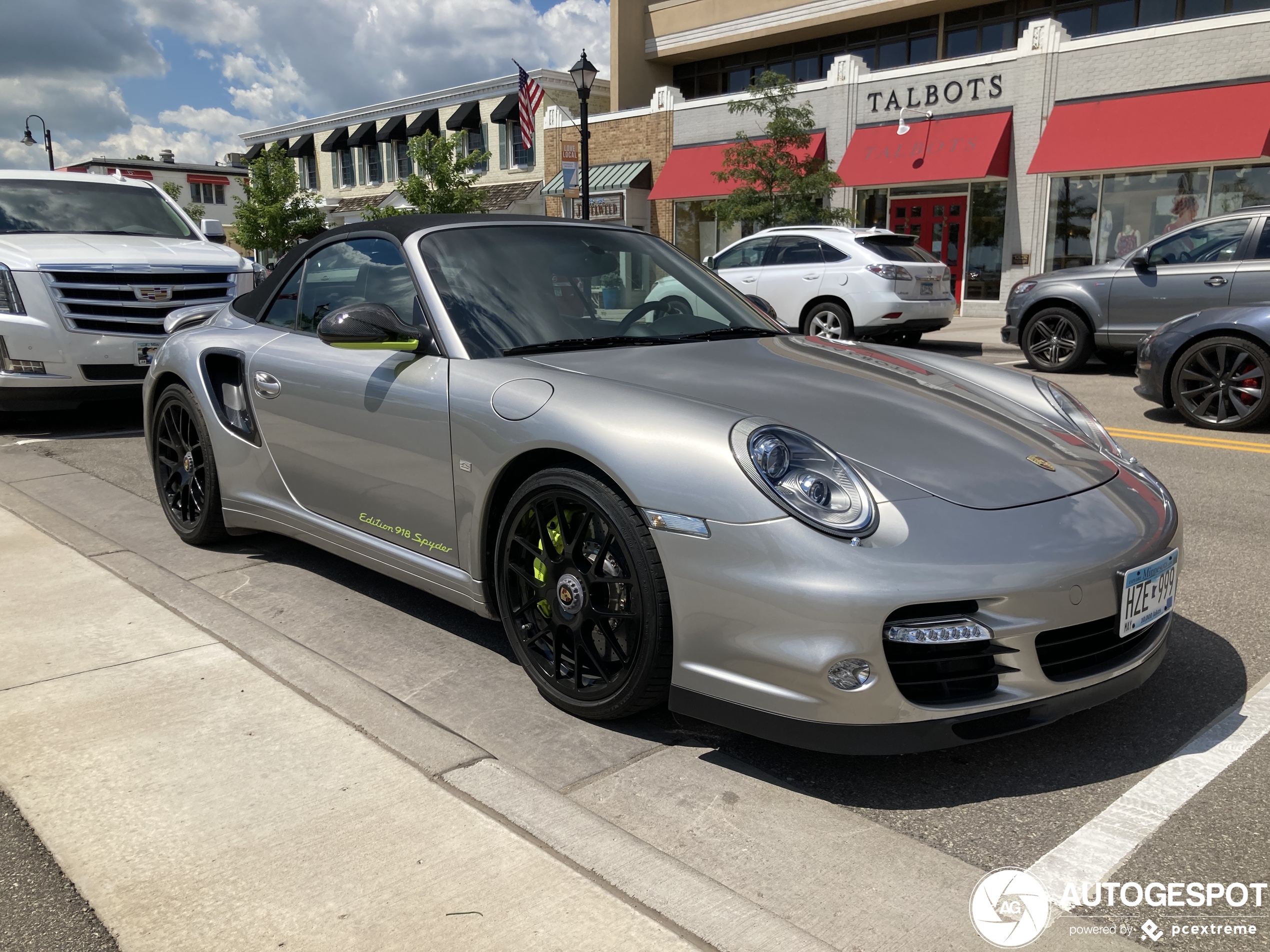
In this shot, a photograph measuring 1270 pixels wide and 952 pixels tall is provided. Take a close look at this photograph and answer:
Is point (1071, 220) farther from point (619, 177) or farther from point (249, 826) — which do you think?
point (249, 826)

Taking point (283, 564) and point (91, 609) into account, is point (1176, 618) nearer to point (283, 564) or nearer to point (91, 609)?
point (283, 564)

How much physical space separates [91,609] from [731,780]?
2.77m

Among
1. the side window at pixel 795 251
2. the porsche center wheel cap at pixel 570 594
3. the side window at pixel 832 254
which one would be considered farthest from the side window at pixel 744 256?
the porsche center wheel cap at pixel 570 594

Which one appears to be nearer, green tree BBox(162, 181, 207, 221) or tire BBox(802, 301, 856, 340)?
tire BBox(802, 301, 856, 340)

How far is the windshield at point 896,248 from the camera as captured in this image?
1317 cm

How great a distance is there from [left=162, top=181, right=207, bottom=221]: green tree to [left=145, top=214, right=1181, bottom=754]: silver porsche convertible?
46.8m

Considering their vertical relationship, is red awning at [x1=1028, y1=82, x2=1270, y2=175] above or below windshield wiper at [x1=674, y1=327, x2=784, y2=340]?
above

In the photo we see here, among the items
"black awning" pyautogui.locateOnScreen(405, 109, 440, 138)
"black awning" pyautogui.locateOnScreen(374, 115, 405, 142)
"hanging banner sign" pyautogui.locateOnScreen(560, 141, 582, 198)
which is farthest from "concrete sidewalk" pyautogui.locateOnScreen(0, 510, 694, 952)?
"black awning" pyautogui.locateOnScreen(374, 115, 405, 142)

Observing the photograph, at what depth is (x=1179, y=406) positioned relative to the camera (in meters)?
7.96

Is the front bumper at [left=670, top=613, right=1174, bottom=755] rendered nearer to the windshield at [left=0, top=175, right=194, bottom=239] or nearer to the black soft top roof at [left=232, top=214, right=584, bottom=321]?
the black soft top roof at [left=232, top=214, right=584, bottom=321]

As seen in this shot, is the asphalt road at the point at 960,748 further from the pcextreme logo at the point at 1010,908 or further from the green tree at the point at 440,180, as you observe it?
the green tree at the point at 440,180

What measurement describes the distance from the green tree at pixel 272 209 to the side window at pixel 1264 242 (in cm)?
3419

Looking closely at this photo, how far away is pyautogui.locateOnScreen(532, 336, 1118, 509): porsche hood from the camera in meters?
2.78

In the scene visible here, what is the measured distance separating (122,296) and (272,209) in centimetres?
3164
